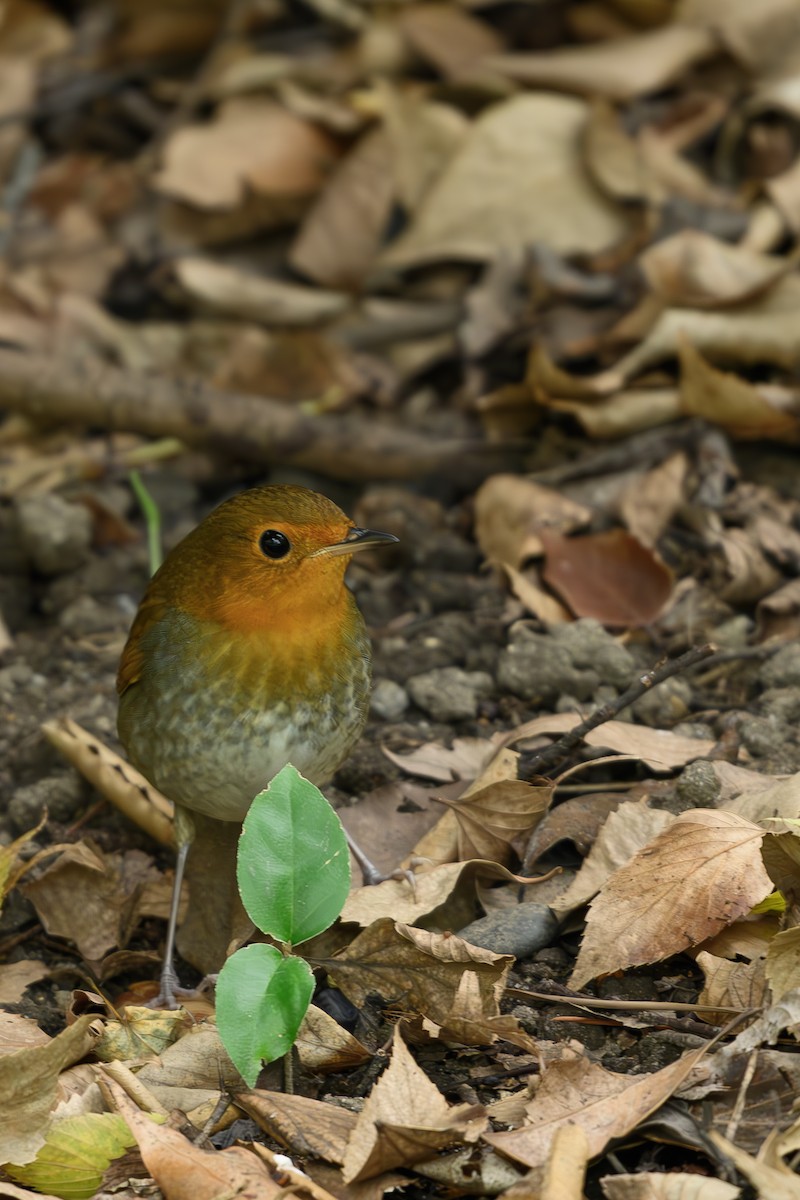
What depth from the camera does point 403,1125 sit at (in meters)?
2.81

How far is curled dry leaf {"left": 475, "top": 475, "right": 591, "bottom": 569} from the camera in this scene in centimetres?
520

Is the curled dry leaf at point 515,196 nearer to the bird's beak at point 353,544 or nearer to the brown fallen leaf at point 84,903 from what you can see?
the bird's beak at point 353,544

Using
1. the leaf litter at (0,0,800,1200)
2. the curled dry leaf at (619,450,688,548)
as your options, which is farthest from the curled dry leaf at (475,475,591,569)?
the curled dry leaf at (619,450,688,548)

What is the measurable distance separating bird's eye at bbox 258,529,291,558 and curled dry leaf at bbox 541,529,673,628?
55.0 inches

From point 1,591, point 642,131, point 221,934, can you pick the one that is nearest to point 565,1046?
point 221,934

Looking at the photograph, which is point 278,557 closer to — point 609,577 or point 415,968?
point 415,968

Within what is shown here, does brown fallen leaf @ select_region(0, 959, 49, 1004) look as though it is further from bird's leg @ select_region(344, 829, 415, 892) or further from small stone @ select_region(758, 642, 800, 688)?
small stone @ select_region(758, 642, 800, 688)

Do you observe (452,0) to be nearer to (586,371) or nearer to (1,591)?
(586,371)

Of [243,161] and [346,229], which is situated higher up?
[243,161]

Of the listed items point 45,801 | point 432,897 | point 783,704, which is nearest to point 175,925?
point 45,801

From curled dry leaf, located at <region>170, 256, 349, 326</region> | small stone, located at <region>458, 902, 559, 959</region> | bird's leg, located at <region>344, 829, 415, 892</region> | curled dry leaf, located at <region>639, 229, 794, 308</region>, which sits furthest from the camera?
curled dry leaf, located at <region>170, 256, 349, 326</region>

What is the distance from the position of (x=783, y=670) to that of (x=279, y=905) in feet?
6.16

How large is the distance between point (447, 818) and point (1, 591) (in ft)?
7.41

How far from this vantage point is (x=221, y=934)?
395 centimetres
